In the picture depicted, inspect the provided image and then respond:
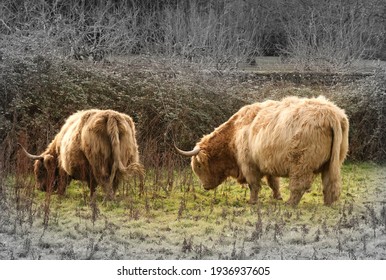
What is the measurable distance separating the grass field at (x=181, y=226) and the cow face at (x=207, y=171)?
1.60 feet

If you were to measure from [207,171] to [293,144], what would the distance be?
7.22 ft

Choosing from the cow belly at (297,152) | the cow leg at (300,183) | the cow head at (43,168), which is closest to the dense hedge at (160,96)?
the cow head at (43,168)

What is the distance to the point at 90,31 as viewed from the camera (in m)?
15.1

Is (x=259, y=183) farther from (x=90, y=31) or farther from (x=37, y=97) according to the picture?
(x=90, y=31)

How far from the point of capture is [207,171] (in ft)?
41.5

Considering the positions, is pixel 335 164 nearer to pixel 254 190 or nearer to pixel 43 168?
pixel 254 190

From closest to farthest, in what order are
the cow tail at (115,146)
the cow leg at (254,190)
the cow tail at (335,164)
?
the cow tail at (335,164) → the cow tail at (115,146) → the cow leg at (254,190)

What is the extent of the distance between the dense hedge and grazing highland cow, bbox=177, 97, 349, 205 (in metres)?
1.88

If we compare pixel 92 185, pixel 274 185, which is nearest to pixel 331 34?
pixel 274 185

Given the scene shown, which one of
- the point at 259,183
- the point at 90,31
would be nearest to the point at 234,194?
the point at 259,183

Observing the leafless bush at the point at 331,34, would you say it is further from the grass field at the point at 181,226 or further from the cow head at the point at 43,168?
the cow head at the point at 43,168

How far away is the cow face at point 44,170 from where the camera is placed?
12312 millimetres

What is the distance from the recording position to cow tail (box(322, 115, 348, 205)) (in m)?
10.7

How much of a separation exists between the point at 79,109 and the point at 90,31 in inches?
83.9
